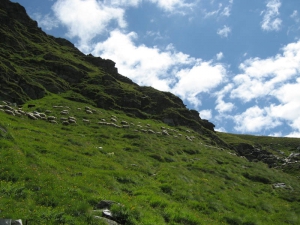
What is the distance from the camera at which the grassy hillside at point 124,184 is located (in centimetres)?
1566

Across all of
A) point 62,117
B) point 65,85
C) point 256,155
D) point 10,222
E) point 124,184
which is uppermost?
point 65,85

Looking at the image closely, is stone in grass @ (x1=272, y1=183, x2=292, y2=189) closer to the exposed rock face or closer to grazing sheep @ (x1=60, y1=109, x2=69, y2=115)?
grazing sheep @ (x1=60, y1=109, x2=69, y2=115)

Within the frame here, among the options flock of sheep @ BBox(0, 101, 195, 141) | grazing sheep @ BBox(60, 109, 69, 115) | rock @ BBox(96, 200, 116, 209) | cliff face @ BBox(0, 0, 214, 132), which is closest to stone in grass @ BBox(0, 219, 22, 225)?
rock @ BBox(96, 200, 116, 209)

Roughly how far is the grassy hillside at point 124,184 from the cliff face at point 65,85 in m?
23.8

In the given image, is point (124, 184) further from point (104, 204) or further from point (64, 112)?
point (64, 112)

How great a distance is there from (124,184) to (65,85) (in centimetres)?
5821

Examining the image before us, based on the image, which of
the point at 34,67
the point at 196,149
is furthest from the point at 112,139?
the point at 34,67

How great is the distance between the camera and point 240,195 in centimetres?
2956

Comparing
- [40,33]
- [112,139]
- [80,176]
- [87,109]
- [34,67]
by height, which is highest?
[40,33]

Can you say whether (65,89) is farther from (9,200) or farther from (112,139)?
(9,200)

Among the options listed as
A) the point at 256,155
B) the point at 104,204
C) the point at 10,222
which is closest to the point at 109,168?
the point at 104,204

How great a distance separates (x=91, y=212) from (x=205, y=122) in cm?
7617

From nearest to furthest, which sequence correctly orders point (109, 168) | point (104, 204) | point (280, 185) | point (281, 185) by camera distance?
1. point (104, 204)
2. point (109, 168)
3. point (280, 185)
4. point (281, 185)

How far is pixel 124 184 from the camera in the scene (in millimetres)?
23156
